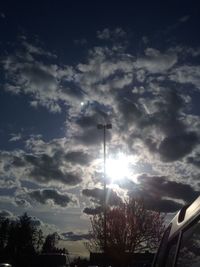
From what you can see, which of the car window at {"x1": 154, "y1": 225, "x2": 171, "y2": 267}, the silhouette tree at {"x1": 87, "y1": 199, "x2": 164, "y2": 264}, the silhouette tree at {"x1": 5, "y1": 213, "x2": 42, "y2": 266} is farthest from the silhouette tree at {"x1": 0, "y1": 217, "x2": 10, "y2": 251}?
the car window at {"x1": 154, "y1": 225, "x2": 171, "y2": 267}

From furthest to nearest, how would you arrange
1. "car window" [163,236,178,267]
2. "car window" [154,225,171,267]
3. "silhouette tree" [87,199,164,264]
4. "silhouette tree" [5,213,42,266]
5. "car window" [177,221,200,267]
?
"silhouette tree" [5,213,42,266], "silhouette tree" [87,199,164,264], "car window" [154,225,171,267], "car window" [163,236,178,267], "car window" [177,221,200,267]

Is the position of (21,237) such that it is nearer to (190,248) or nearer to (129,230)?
(129,230)

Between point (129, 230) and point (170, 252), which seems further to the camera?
point (129, 230)

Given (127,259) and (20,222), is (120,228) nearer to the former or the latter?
(127,259)

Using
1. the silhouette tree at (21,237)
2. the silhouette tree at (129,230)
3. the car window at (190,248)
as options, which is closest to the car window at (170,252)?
the car window at (190,248)

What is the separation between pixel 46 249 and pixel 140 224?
338ft

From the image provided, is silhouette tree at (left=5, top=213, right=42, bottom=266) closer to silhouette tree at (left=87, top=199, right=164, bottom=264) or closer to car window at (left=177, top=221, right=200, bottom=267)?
silhouette tree at (left=87, top=199, right=164, bottom=264)

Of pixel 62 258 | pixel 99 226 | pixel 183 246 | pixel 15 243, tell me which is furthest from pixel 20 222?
pixel 183 246

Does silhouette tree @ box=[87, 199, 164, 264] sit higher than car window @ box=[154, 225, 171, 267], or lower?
higher

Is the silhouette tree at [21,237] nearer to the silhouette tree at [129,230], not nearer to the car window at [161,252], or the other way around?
the silhouette tree at [129,230]

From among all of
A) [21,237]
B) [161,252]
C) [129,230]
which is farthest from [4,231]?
[161,252]

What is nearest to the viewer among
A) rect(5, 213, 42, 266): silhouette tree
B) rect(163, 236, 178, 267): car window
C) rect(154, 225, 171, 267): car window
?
rect(163, 236, 178, 267): car window

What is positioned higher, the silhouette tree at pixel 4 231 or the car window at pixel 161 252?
the silhouette tree at pixel 4 231

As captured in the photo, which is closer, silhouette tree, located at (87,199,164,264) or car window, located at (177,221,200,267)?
car window, located at (177,221,200,267)
